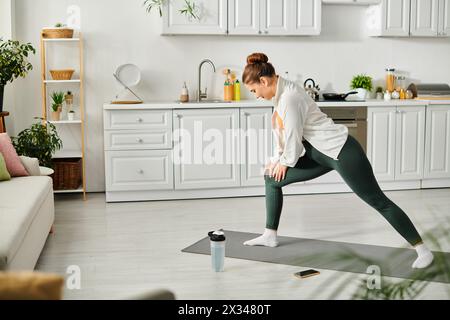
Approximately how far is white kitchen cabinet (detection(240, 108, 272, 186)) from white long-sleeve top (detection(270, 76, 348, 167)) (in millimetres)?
2037

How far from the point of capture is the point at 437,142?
6.61 m

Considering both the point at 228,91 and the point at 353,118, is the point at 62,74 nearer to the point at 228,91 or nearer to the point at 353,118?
the point at 228,91

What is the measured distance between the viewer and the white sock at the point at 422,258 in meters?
3.87

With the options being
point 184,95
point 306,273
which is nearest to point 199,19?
point 184,95

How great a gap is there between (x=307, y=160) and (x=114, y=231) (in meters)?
1.67

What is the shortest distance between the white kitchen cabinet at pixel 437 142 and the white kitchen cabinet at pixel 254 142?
1649 mm

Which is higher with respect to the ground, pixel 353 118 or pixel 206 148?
pixel 353 118

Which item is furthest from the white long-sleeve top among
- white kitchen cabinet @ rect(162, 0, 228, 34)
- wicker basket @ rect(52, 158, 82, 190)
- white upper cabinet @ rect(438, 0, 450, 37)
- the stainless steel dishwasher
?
white upper cabinet @ rect(438, 0, 450, 37)

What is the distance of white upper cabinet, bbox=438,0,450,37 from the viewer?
269 inches

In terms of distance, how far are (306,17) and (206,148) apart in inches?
65.7

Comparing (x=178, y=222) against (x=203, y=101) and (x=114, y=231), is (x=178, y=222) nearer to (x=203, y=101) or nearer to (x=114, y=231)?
(x=114, y=231)

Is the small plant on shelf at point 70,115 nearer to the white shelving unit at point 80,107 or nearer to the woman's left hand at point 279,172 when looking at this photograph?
the white shelving unit at point 80,107

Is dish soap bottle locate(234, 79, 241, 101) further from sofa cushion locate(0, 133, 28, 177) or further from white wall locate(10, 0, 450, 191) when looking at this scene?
sofa cushion locate(0, 133, 28, 177)

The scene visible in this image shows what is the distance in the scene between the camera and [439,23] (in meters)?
6.85
